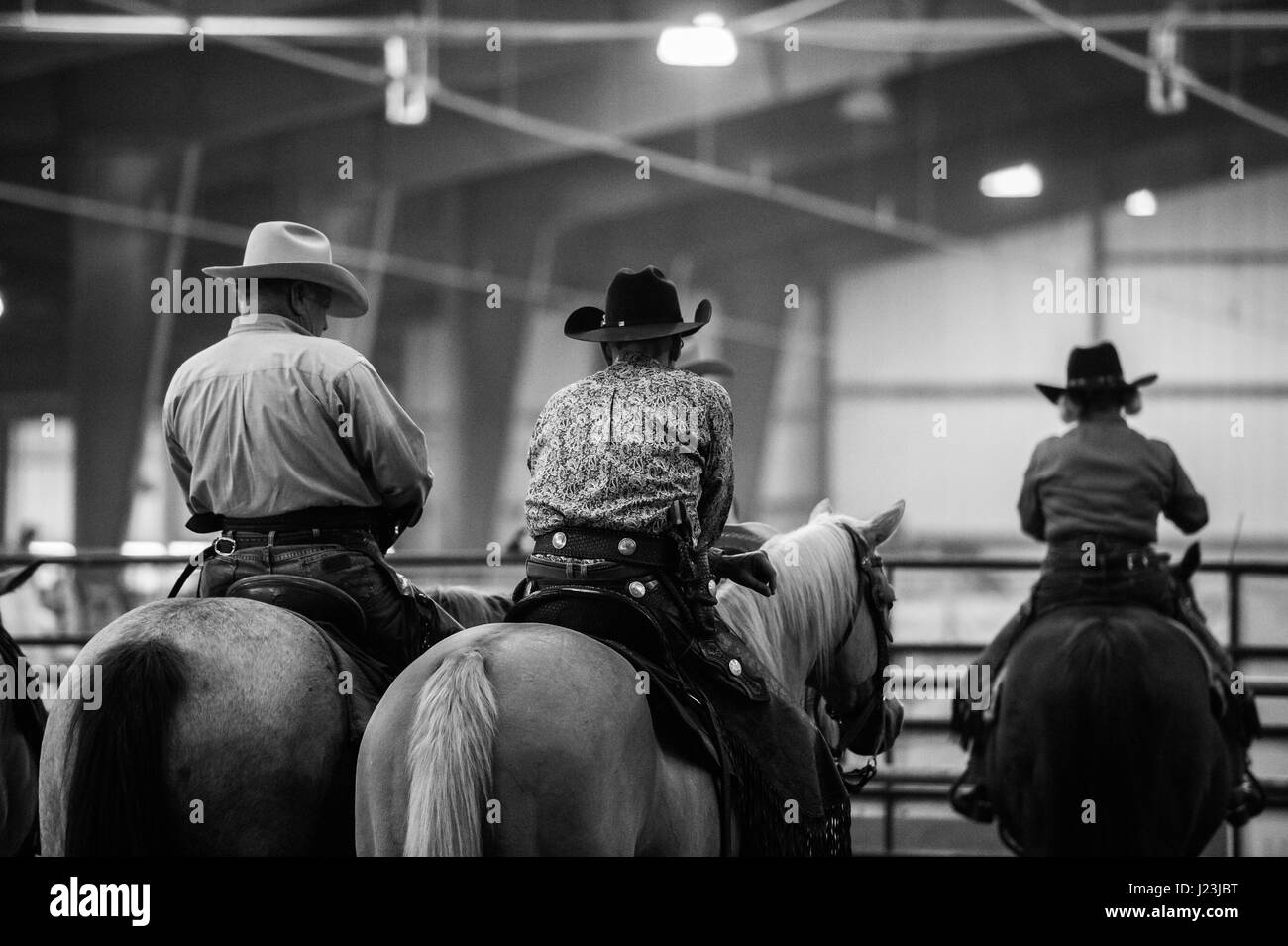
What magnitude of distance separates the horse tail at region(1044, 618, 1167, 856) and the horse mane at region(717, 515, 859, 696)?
122 cm

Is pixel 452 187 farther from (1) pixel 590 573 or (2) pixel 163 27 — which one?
(1) pixel 590 573

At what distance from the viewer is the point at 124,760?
270 centimetres

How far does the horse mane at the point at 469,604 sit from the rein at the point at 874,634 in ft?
2.85

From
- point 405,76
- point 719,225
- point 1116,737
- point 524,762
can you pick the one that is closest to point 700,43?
point 405,76

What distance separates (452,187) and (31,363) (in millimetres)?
4259

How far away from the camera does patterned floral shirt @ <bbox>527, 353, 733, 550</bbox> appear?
2850 mm

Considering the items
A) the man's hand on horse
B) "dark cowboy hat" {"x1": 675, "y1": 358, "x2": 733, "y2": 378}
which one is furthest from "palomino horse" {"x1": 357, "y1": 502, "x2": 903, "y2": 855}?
"dark cowboy hat" {"x1": 675, "y1": 358, "x2": 733, "y2": 378}

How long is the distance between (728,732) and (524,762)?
640 mm

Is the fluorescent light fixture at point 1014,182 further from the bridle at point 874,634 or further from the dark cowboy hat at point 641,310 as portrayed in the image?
the dark cowboy hat at point 641,310

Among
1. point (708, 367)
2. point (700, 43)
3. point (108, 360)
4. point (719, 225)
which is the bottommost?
point (708, 367)

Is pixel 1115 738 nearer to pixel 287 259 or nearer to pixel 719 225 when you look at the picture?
pixel 287 259
